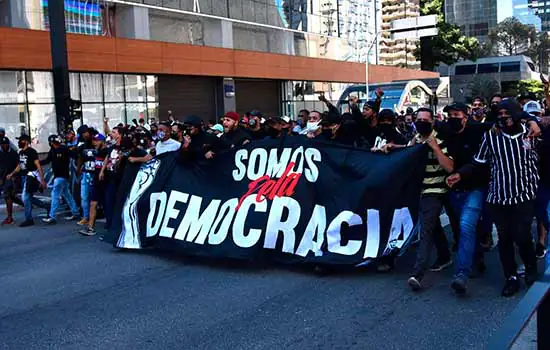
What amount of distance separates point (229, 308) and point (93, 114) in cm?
2320

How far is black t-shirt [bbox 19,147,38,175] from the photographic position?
11117mm

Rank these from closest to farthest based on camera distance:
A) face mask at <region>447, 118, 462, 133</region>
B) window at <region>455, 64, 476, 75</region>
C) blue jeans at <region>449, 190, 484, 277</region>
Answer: blue jeans at <region>449, 190, 484, 277</region>
face mask at <region>447, 118, 462, 133</region>
window at <region>455, 64, 476, 75</region>

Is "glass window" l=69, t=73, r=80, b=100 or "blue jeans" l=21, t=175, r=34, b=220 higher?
"glass window" l=69, t=73, r=80, b=100

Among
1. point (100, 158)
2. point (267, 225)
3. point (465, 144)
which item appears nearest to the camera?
point (465, 144)

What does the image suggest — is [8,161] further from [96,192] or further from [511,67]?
[511,67]

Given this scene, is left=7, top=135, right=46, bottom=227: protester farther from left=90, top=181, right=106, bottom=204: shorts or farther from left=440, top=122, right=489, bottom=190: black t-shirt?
left=440, top=122, right=489, bottom=190: black t-shirt

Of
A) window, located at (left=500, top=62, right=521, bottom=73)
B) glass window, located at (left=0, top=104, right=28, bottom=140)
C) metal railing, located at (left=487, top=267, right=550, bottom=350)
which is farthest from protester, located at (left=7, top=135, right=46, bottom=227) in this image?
window, located at (left=500, top=62, right=521, bottom=73)

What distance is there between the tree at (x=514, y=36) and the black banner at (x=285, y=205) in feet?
328

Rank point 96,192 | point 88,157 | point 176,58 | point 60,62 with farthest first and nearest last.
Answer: point 176,58, point 60,62, point 88,157, point 96,192

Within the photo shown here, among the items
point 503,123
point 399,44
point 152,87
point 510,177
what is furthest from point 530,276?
point 399,44

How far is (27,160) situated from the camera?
442 inches

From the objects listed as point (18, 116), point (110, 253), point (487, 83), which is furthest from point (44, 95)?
point (487, 83)

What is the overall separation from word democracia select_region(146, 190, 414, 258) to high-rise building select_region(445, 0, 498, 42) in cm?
15598

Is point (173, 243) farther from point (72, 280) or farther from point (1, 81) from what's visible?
point (1, 81)
